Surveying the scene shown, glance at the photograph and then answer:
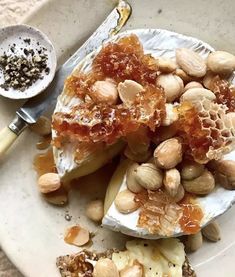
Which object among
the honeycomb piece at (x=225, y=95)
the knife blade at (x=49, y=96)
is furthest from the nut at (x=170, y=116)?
the knife blade at (x=49, y=96)

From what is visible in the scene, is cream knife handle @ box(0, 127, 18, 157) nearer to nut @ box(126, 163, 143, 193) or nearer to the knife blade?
the knife blade

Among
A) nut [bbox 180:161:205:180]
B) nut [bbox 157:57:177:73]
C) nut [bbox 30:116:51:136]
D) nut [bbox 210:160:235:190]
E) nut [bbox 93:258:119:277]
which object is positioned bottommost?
nut [bbox 93:258:119:277]

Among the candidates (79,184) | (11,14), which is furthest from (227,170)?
(11,14)

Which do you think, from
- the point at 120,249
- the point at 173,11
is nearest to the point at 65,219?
the point at 120,249

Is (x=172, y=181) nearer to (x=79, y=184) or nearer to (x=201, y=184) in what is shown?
(x=201, y=184)

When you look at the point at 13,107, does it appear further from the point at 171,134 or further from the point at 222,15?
the point at 222,15

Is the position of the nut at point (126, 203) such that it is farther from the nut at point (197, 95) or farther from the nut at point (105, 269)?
the nut at point (197, 95)

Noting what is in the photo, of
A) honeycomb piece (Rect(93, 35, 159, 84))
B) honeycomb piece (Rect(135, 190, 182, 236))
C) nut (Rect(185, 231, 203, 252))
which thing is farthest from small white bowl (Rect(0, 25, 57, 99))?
nut (Rect(185, 231, 203, 252))

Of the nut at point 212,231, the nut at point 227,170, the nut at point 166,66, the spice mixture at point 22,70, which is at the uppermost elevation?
the spice mixture at point 22,70
